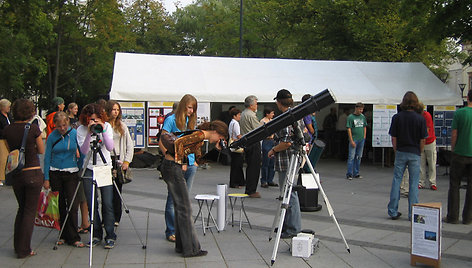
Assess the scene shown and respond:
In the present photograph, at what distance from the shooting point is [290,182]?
19.0 feet

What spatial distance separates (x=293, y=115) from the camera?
18.0 ft

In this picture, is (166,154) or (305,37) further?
(305,37)

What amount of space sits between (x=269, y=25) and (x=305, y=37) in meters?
6.82

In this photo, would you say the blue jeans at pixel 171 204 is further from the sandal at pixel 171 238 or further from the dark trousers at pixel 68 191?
the dark trousers at pixel 68 191

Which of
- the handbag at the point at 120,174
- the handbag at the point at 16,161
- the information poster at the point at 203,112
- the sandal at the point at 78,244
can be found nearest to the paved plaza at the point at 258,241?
the sandal at the point at 78,244

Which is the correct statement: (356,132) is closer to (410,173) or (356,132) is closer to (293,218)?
(410,173)

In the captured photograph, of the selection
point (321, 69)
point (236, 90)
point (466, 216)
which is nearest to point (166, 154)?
point (466, 216)

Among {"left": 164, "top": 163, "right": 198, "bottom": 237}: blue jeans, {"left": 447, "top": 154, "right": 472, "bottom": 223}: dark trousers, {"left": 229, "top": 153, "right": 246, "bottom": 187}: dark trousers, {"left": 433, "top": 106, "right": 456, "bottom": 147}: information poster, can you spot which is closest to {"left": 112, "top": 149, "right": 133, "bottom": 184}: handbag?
{"left": 164, "top": 163, "right": 198, "bottom": 237}: blue jeans

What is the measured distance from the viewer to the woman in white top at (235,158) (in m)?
10.5

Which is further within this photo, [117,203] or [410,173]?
[410,173]

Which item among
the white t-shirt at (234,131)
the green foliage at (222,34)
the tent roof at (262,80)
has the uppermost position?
the green foliage at (222,34)

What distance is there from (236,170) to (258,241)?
4.61 m

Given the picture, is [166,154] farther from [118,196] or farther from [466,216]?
[466,216]

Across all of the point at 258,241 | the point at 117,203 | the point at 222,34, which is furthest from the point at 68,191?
the point at 222,34
